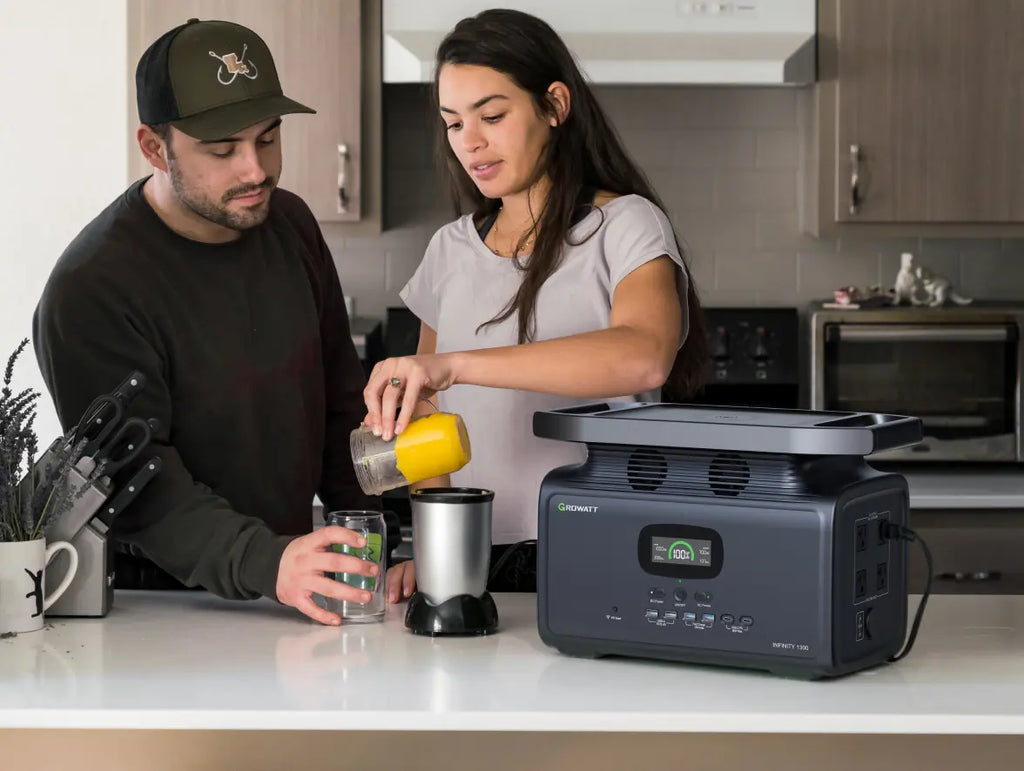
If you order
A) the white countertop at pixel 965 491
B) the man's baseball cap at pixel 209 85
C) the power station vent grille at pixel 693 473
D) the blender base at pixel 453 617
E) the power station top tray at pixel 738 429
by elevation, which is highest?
the man's baseball cap at pixel 209 85

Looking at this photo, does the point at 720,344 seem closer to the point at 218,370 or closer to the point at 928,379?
the point at 928,379

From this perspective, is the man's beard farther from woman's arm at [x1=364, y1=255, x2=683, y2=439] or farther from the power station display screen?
the power station display screen

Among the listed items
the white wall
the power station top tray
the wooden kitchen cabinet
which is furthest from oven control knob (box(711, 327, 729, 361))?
the power station top tray

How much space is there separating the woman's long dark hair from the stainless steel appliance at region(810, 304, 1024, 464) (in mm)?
1423

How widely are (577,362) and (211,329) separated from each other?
554 mm

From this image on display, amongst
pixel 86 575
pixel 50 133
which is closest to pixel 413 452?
pixel 86 575

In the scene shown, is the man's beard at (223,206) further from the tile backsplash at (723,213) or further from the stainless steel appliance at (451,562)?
the tile backsplash at (723,213)

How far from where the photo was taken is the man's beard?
1.79m

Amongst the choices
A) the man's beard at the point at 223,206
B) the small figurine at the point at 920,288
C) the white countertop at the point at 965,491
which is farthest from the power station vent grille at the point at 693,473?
the small figurine at the point at 920,288

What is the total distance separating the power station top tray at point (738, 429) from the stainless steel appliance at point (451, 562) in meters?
0.13

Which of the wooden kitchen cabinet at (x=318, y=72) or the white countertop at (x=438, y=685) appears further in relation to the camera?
the wooden kitchen cabinet at (x=318, y=72)

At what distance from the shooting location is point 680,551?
4.33ft

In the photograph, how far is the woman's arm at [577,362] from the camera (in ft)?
4.86

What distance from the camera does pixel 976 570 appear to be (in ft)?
10.2
